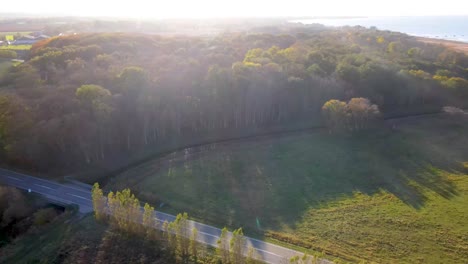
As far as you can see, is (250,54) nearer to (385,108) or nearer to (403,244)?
(385,108)

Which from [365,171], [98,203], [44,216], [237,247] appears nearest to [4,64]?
[44,216]

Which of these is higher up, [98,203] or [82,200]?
[98,203]

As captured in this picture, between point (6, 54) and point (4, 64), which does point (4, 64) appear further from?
point (6, 54)

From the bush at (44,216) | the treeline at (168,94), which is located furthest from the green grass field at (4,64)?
the bush at (44,216)

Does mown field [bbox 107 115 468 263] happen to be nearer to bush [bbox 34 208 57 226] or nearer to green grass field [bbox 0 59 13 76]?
bush [bbox 34 208 57 226]

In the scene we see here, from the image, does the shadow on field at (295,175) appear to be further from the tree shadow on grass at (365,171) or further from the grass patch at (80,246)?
the grass patch at (80,246)

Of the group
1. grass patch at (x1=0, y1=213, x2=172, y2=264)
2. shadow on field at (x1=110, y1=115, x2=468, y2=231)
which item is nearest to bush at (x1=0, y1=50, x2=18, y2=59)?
shadow on field at (x1=110, y1=115, x2=468, y2=231)

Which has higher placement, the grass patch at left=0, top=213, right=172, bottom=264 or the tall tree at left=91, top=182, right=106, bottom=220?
the tall tree at left=91, top=182, right=106, bottom=220
